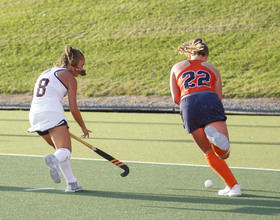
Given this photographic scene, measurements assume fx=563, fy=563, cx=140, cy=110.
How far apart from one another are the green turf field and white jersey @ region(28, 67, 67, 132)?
78cm

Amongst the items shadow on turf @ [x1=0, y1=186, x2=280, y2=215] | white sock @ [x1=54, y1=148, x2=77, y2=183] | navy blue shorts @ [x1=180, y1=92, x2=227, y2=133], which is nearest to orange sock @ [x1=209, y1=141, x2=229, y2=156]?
navy blue shorts @ [x1=180, y1=92, x2=227, y2=133]

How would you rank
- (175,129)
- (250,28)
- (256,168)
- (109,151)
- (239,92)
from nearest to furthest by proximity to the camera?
(256,168) < (109,151) < (175,129) < (239,92) < (250,28)

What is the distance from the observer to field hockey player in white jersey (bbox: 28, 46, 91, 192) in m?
5.83


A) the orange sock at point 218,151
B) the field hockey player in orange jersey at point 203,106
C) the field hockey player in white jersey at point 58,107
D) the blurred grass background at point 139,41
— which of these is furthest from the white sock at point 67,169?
the blurred grass background at point 139,41

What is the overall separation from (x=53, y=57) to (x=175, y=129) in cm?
1540

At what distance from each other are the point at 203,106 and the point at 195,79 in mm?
302

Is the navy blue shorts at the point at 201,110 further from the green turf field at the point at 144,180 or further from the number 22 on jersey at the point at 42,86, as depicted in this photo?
the number 22 on jersey at the point at 42,86

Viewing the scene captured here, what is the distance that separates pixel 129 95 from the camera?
2041cm

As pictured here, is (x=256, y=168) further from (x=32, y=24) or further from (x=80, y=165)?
(x=32, y=24)

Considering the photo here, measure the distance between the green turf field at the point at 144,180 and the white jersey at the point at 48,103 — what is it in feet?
2.56

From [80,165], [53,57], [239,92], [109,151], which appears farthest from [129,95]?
[80,165]

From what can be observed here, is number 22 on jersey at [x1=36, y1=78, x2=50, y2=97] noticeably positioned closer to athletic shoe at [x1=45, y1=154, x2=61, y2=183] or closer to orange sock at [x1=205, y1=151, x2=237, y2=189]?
athletic shoe at [x1=45, y1=154, x2=61, y2=183]

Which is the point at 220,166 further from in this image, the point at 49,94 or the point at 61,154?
the point at 49,94

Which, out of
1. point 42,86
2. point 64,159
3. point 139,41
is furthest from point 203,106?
point 139,41
